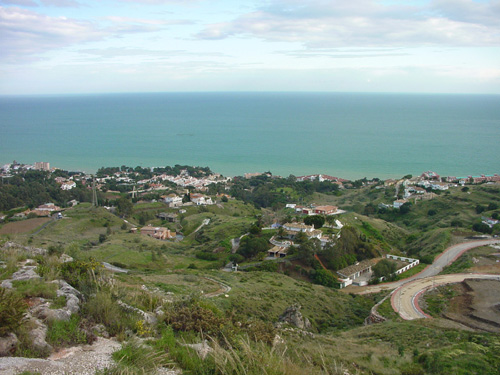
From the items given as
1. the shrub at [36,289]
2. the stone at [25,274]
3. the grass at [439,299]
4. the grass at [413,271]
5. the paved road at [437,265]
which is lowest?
the grass at [413,271]

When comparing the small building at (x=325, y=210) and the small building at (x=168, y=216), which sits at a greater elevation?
the small building at (x=325, y=210)

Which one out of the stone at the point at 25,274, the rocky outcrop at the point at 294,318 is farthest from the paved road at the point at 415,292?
the stone at the point at 25,274

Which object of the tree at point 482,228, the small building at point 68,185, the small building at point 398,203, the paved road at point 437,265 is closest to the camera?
the paved road at point 437,265

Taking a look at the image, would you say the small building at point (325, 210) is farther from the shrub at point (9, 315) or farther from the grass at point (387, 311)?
the shrub at point (9, 315)

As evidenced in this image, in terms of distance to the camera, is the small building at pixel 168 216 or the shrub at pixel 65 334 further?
the small building at pixel 168 216

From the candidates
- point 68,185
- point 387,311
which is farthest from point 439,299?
point 68,185

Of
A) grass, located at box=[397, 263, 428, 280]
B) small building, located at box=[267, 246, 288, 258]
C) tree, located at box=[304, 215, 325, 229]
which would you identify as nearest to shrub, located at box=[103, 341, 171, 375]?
small building, located at box=[267, 246, 288, 258]

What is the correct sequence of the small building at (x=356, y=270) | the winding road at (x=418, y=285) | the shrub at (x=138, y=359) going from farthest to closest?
the small building at (x=356, y=270), the winding road at (x=418, y=285), the shrub at (x=138, y=359)
